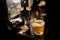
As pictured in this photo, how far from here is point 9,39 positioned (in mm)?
2859

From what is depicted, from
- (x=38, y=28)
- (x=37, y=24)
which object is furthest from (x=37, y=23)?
(x=38, y=28)

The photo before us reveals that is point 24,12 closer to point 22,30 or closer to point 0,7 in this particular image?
point 22,30

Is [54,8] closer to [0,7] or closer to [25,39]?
[25,39]

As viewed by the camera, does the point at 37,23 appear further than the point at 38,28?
Yes

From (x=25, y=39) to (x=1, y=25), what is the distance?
625mm

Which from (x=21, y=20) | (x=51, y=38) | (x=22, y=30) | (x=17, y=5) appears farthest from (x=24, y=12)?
(x=51, y=38)

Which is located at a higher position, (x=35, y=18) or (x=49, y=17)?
(x=49, y=17)

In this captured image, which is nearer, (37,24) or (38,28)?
(38,28)

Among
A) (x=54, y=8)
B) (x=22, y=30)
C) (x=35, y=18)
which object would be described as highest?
(x=54, y=8)

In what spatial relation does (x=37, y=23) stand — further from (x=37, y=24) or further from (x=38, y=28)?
(x=38, y=28)

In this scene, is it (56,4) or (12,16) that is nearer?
(56,4)

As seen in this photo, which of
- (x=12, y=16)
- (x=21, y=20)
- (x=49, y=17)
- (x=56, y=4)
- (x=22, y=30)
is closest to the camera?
(x=56, y=4)

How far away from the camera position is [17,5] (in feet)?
17.4

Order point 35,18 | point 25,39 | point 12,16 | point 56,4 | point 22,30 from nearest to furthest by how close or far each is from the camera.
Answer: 1. point 56,4
2. point 25,39
3. point 22,30
4. point 35,18
5. point 12,16
